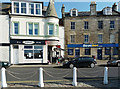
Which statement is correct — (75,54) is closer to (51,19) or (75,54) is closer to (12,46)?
(51,19)

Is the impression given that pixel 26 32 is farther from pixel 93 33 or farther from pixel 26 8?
pixel 93 33

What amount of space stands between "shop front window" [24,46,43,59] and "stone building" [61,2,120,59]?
808 cm

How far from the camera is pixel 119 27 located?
23.5 metres

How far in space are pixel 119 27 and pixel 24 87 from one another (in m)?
23.9

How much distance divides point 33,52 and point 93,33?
1386 cm

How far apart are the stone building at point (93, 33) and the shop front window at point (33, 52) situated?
8084mm

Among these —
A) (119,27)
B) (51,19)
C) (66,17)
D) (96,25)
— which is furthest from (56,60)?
(119,27)

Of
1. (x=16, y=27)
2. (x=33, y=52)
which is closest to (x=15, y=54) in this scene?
(x=33, y=52)

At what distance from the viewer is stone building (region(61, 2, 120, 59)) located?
77.1 ft

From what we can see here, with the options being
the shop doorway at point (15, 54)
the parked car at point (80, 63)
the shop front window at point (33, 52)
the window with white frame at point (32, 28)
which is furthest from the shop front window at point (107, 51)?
the shop doorway at point (15, 54)

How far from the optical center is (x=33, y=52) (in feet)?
56.0

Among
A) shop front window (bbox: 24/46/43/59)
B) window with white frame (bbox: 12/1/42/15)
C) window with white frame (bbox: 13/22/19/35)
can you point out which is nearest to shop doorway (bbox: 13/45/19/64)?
shop front window (bbox: 24/46/43/59)

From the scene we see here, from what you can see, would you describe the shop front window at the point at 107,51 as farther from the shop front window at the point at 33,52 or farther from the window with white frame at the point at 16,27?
the window with white frame at the point at 16,27

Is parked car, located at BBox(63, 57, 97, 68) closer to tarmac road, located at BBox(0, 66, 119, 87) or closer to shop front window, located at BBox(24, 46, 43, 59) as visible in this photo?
tarmac road, located at BBox(0, 66, 119, 87)
